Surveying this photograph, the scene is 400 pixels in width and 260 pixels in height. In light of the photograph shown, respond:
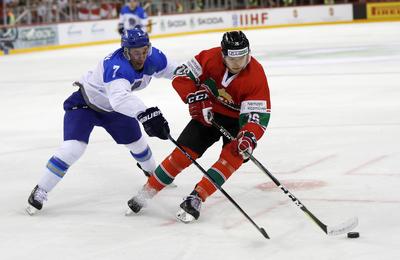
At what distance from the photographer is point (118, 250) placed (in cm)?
357

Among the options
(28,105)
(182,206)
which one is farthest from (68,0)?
(182,206)

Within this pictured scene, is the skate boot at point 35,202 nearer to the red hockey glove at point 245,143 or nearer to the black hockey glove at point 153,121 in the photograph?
the black hockey glove at point 153,121

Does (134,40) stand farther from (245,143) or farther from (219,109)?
(245,143)

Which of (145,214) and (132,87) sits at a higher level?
(132,87)

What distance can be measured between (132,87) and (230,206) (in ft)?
2.74

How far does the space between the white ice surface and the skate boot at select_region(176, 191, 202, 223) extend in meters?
0.05

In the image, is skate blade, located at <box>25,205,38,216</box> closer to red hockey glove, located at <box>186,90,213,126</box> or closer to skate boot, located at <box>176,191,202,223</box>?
skate boot, located at <box>176,191,202,223</box>

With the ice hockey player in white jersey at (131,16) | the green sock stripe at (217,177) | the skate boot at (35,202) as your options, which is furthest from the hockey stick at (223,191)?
the ice hockey player in white jersey at (131,16)

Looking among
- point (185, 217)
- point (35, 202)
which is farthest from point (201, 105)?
point (35, 202)

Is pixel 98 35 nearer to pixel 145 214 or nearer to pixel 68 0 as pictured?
pixel 68 0

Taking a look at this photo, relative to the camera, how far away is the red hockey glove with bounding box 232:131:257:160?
12.5 feet

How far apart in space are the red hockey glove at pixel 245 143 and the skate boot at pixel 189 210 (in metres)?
0.35

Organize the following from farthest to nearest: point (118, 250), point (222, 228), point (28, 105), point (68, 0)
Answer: point (68, 0), point (28, 105), point (222, 228), point (118, 250)

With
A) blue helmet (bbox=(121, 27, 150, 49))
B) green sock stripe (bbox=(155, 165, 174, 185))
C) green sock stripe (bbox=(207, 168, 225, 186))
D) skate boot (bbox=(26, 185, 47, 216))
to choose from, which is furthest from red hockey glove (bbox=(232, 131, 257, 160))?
skate boot (bbox=(26, 185, 47, 216))
